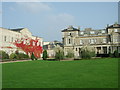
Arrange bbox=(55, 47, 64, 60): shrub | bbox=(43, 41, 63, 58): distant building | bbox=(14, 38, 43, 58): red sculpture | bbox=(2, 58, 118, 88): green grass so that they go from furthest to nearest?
bbox=(43, 41, 63, 58): distant building
bbox=(14, 38, 43, 58): red sculpture
bbox=(55, 47, 64, 60): shrub
bbox=(2, 58, 118, 88): green grass

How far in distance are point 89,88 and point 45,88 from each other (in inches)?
72.2

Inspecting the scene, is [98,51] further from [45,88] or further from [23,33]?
[45,88]

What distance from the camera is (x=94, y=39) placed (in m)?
52.9

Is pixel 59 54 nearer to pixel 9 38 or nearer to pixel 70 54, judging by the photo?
pixel 70 54

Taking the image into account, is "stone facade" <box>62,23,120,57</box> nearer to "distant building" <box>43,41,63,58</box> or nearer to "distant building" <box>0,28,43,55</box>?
"distant building" <box>43,41,63,58</box>

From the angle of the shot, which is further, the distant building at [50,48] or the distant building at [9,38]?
the distant building at [50,48]

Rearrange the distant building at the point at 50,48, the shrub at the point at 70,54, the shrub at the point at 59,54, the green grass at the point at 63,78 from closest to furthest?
1. the green grass at the point at 63,78
2. the shrub at the point at 59,54
3. the shrub at the point at 70,54
4. the distant building at the point at 50,48

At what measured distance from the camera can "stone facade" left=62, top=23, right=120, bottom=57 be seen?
48.7 m

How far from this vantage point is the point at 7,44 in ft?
135

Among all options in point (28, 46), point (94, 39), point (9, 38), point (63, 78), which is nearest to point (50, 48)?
point (94, 39)

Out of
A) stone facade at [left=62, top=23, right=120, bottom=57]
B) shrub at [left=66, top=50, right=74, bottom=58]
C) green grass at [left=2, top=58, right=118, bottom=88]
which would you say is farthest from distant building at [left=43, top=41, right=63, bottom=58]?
green grass at [left=2, top=58, right=118, bottom=88]

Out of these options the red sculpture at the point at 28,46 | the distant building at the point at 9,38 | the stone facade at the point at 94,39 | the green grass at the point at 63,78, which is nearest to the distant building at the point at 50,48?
the stone facade at the point at 94,39

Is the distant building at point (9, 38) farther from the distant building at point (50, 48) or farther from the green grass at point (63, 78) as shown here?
the green grass at point (63, 78)

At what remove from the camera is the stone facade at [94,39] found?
4866 centimetres
